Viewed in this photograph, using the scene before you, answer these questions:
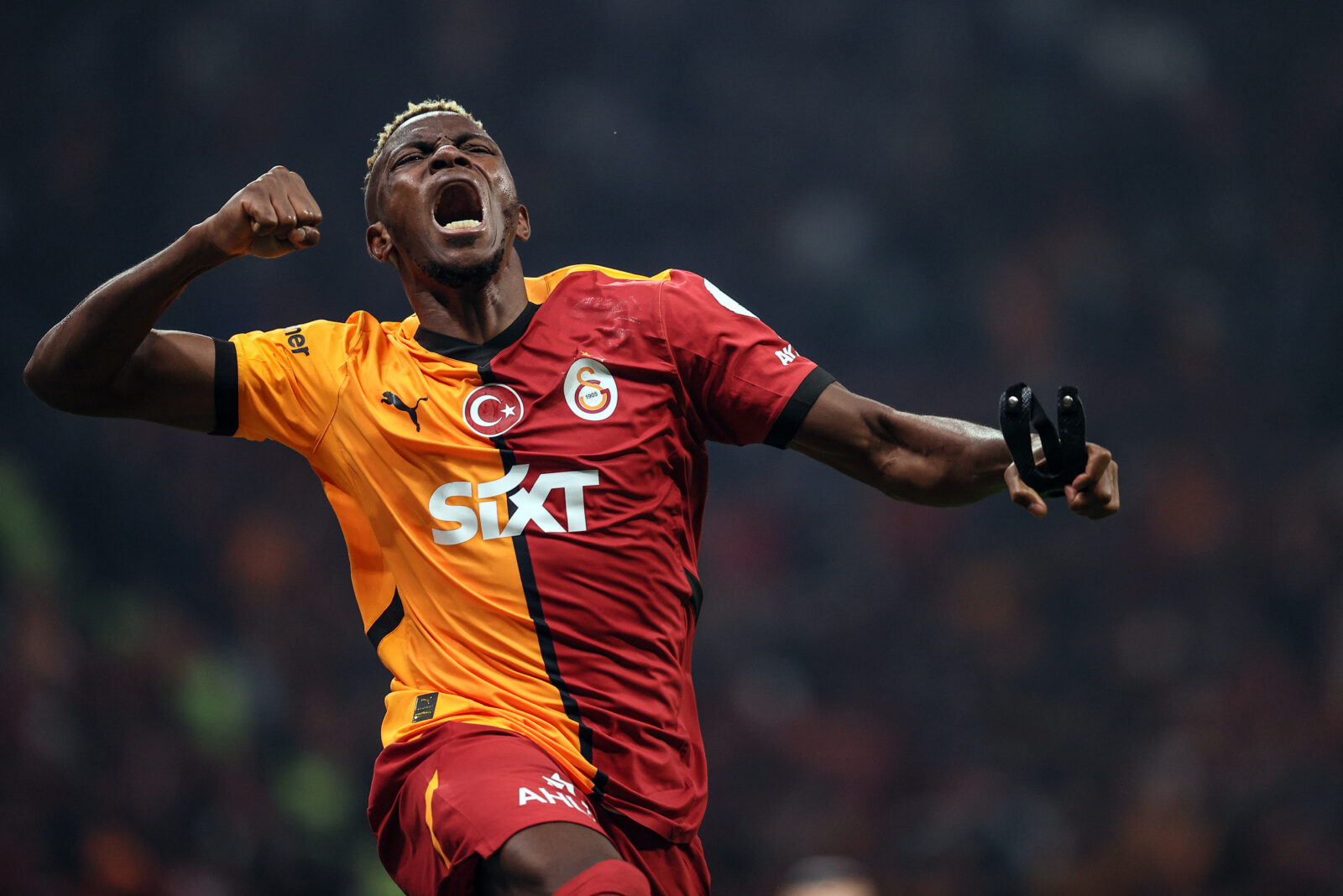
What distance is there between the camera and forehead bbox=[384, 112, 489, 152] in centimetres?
303

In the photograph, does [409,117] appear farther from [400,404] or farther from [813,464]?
[813,464]

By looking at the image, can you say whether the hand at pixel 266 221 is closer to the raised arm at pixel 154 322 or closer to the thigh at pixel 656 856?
the raised arm at pixel 154 322

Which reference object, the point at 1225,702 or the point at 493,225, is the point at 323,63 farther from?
the point at 1225,702

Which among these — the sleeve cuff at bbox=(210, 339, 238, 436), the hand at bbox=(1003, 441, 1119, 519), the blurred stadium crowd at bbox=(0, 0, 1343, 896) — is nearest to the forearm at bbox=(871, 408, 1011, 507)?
the hand at bbox=(1003, 441, 1119, 519)

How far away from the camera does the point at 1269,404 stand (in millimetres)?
6211

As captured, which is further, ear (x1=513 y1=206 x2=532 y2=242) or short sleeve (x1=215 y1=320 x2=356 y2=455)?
ear (x1=513 y1=206 x2=532 y2=242)

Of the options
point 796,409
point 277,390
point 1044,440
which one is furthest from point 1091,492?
point 277,390

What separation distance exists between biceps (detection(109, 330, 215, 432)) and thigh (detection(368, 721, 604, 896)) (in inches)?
Answer: 34.4

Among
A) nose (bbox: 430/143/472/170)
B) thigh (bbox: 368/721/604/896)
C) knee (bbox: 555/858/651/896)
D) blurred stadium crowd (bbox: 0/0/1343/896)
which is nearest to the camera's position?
knee (bbox: 555/858/651/896)

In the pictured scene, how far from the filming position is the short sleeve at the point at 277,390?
2.76m

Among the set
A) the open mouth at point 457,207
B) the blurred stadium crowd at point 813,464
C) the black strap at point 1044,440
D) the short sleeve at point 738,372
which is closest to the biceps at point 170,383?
the open mouth at point 457,207

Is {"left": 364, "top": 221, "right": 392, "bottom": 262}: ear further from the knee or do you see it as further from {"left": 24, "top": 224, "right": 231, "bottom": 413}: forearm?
the knee

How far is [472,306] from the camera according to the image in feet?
9.46

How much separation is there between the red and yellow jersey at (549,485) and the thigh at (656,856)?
30mm
